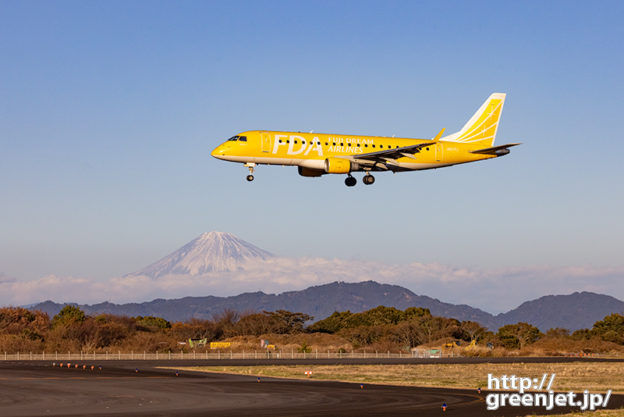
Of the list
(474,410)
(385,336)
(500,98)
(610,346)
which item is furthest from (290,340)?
(474,410)

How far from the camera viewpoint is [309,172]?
186 ft

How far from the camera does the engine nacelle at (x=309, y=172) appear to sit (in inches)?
2217

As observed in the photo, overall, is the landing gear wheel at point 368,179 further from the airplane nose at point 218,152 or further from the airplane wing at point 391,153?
the airplane nose at point 218,152

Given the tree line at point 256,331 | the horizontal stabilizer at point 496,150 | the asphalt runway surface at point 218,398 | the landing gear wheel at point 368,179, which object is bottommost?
the asphalt runway surface at point 218,398

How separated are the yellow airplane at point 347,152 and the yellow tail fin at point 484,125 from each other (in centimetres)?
21

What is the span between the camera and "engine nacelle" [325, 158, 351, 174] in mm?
55625

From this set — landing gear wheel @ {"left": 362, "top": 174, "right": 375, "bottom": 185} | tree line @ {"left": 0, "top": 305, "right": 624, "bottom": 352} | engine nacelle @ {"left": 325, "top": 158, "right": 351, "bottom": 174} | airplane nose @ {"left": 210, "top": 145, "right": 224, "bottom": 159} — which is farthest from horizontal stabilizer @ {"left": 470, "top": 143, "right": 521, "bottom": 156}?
tree line @ {"left": 0, "top": 305, "right": 624, "bottom": 352}

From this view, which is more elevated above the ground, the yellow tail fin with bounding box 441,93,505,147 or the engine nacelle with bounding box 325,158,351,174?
the yellow tail fin with bounding box 441,93,505,147

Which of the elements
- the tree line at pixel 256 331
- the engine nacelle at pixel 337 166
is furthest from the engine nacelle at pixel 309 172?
the tree line at pixel 256 331

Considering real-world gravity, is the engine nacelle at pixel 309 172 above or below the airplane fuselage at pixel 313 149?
below

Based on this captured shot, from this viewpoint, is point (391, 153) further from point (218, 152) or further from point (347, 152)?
point (218, 152)

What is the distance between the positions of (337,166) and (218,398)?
22.9 metres

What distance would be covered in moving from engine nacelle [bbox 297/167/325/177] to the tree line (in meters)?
46.3

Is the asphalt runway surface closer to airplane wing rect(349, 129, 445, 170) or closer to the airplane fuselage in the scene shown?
the airplane fuselage
